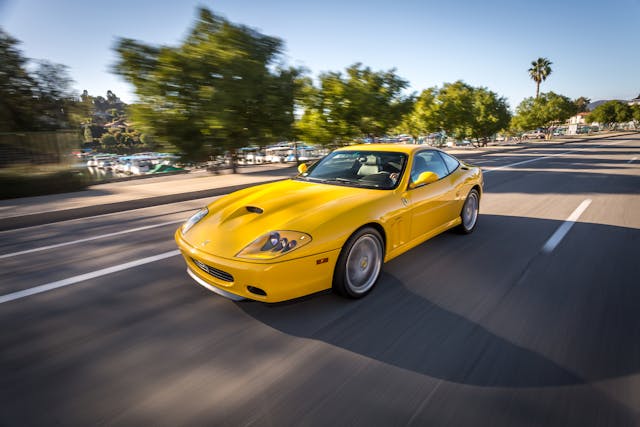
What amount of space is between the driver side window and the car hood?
0.71m

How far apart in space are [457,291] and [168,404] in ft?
8.64

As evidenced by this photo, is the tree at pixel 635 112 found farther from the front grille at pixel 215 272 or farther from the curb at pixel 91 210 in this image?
the front grille at pixel 215 272

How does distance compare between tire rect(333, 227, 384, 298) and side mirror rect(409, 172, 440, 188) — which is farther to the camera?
side mirror rect(409, 172, 440, 188)

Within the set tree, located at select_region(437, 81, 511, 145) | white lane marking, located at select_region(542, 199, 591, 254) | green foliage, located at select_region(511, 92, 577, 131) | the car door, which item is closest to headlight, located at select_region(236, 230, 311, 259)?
the car door

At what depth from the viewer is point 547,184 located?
32.3ft

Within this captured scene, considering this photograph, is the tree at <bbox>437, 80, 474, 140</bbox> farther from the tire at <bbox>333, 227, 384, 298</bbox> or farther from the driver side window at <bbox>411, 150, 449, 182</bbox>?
the tire at <bbox>333, 227, 384, 298</bbox>

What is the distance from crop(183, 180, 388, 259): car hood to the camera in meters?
2.79

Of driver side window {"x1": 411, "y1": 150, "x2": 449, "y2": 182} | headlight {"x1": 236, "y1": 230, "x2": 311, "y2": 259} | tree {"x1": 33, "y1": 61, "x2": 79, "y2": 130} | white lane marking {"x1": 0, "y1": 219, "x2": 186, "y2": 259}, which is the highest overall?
tree {"x1": 33, "y1": 61, "x2": 79, "y2": 130}

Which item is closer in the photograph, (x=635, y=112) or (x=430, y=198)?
(x=430, y=198)

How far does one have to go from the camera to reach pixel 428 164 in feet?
14.2

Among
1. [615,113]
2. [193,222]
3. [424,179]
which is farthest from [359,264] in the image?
[615,113]

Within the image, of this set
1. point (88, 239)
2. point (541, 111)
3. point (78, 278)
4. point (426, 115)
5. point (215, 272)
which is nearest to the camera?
point (215, 272)

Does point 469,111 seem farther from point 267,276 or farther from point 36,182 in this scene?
point 267,276

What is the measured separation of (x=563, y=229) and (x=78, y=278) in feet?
21.9
